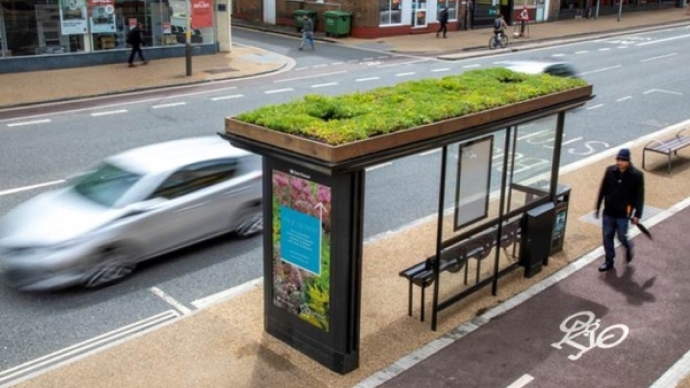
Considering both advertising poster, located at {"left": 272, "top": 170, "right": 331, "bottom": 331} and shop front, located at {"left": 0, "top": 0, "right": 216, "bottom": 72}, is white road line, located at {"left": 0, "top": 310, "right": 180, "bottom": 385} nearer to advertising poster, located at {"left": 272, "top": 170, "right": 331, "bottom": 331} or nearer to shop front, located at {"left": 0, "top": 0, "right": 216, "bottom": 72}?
advertising poster, located at {"left": 272, "top": 170, "right": 331, "bottom": 331}

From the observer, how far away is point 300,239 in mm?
7766

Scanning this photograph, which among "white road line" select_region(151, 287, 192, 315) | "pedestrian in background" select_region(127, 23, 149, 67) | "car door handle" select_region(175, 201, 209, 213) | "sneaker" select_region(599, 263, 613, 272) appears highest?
"pedestrian in background" select_region(127, 23, 149, 67)

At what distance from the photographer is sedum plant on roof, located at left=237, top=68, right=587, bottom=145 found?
24.3 feet

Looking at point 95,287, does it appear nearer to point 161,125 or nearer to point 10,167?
point 10,167

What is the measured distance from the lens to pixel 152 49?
29.3m

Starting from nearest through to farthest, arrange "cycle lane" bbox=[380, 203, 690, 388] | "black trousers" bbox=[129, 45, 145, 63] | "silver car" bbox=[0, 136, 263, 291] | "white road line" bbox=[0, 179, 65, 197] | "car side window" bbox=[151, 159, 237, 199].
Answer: "cycle lane" bbox=[380, 203, 690, 388], "silver car" bbox=[0, 136, 263, 291], "car side window" bbox=[151, 159, 237, 199], "white road line" bbox=[0, 179, 65, 197], "black trousers" bbox=[129, 45, 145, 63]

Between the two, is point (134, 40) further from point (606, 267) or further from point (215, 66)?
point (606, 267)

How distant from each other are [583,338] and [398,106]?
345 centimetres

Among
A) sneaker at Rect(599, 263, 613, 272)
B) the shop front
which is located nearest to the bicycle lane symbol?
sneaker at Rect(599, 263, 613, 272)

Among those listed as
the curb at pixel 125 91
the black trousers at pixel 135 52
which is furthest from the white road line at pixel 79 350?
the black trousers at pixel 135 52

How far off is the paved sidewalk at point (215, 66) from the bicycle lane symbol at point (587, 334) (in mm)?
17880

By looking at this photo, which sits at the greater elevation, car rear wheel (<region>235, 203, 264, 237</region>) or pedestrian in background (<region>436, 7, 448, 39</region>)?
pedestrian in background (<region>436, 7, 448, 39</region>)

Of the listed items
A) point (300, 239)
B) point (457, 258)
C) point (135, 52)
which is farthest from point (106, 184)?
point (135, 52)

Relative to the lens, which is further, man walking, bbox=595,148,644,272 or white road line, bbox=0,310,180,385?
man walking, bbox=595,148,644,272
